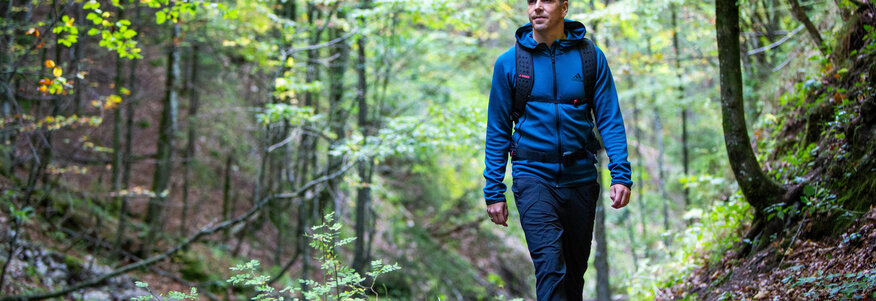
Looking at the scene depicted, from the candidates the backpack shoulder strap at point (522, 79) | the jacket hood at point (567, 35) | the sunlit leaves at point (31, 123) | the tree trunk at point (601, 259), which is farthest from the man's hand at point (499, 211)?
the tree trunk at point (601, 259)

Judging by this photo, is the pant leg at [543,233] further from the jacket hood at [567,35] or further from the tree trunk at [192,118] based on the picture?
the tree trunk at [192,118]

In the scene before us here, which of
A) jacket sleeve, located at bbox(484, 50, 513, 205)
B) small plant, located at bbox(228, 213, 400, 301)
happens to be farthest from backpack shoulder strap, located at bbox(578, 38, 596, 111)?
small plant, located at bbox(228, 213, 400, 301)

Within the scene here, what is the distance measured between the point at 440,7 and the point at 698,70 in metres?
7.58

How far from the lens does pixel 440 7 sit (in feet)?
27.3

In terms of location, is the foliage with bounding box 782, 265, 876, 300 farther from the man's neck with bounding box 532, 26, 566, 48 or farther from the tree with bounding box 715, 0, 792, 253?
the man's neck with bounding box 532, 26, 566, 48

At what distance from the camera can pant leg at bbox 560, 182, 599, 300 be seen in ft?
9.92

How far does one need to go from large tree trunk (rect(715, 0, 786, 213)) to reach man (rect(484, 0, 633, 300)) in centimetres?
138

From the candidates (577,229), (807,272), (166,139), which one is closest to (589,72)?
(577,229)

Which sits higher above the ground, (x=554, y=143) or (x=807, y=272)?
(x=554, y=143)

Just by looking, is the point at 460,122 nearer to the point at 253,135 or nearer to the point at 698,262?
the point at 698,262

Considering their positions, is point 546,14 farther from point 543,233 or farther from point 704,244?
point 704,244

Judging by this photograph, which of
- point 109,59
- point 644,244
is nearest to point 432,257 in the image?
point 644,244

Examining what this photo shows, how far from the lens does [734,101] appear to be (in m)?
4.03

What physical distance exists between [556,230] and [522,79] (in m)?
0.85
